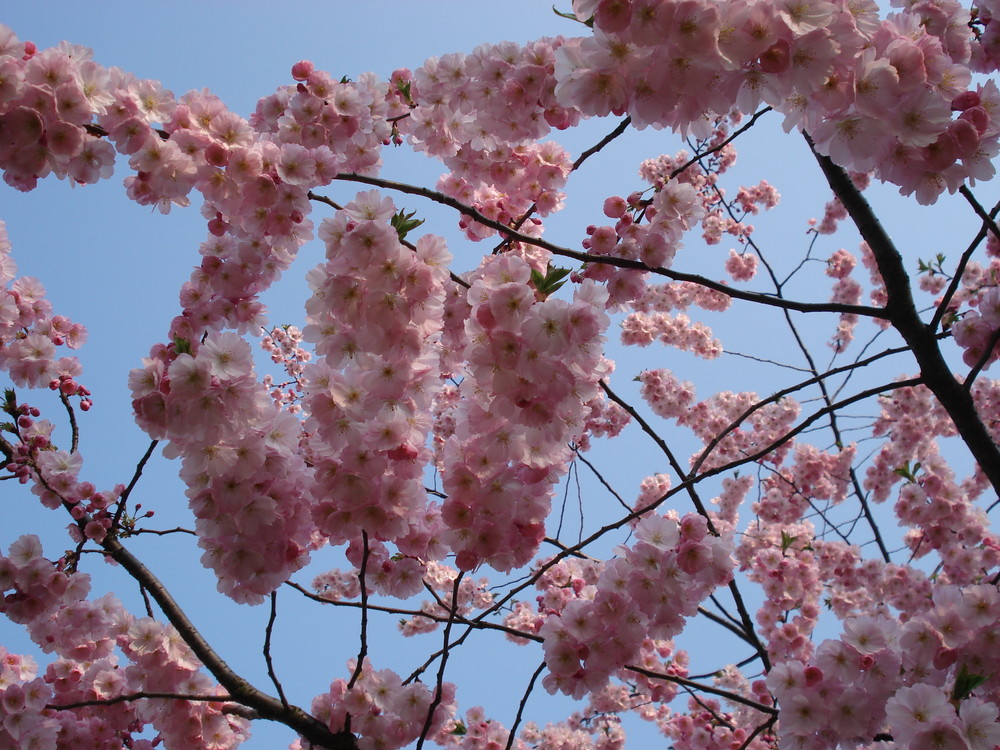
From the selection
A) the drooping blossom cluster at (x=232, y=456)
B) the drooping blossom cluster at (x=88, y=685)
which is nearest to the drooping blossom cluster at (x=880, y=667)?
the drooping blossom cluster at (x=232, y=456)

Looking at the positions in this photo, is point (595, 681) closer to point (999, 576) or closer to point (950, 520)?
point (999, 576)

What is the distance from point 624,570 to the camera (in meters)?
2.83

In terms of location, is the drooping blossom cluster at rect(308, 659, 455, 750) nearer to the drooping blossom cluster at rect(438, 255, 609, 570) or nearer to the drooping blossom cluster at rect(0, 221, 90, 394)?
the drooping blossom cluster at rect(438, 255, 609, 570)

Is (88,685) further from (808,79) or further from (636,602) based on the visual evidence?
(808,79)

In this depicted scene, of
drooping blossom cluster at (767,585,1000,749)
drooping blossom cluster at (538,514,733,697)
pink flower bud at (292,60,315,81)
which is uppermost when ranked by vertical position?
pink flower bud at (292,60,315,81)

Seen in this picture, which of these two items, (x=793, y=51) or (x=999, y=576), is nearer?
(x=793, y=51)

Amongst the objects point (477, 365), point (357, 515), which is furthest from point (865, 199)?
point (357, 515)

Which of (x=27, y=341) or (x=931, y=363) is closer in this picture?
(x=931, y=363)

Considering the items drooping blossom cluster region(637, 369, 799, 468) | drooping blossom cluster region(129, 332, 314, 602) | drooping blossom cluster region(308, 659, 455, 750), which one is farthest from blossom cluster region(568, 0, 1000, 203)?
drooping blossom cluster region(637, 369, 799, 468)

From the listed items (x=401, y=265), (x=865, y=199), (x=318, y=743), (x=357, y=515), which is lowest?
(x=318, y=743)

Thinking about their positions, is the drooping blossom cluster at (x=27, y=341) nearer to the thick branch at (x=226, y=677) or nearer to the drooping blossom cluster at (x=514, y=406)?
the thick branch at (x=226, y=677)

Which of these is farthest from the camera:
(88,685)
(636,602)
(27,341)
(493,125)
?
(27,341)

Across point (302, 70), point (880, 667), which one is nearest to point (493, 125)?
point (302, 70)

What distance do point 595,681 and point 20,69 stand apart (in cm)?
339
